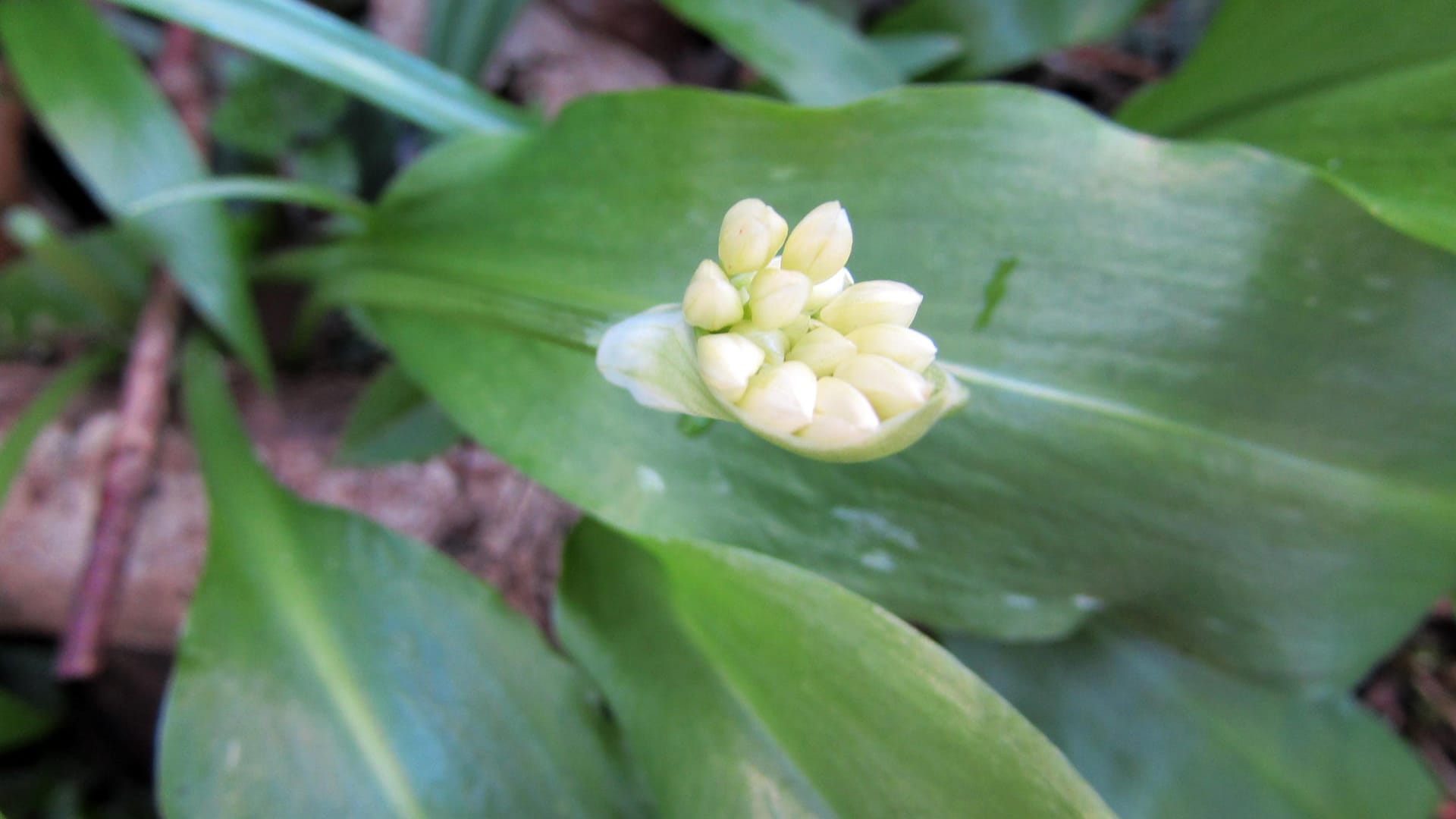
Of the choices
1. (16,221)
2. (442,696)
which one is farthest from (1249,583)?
(16,221)

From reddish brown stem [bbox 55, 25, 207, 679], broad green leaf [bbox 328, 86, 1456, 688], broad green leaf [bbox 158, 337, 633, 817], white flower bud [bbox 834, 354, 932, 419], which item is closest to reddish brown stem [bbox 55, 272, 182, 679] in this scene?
reddish brown stem [bbox 55, 25, 207, 679]

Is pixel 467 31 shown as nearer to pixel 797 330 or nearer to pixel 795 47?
pixel 795 47

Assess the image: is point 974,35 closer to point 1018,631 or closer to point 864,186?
point 864,186

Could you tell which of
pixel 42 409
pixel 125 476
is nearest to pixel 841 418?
pixel 125 476

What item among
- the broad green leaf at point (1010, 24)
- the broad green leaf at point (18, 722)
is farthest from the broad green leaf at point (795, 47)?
the broad green leaf at point (18, 722)

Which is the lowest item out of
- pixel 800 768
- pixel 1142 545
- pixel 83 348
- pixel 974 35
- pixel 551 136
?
pixel 83 348

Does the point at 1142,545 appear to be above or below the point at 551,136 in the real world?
below

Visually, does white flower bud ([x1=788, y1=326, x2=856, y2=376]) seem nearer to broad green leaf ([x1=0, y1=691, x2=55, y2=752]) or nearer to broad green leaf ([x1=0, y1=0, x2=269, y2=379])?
broad green leaf ([x1=0, y1=0, x2=269, y2=379])
